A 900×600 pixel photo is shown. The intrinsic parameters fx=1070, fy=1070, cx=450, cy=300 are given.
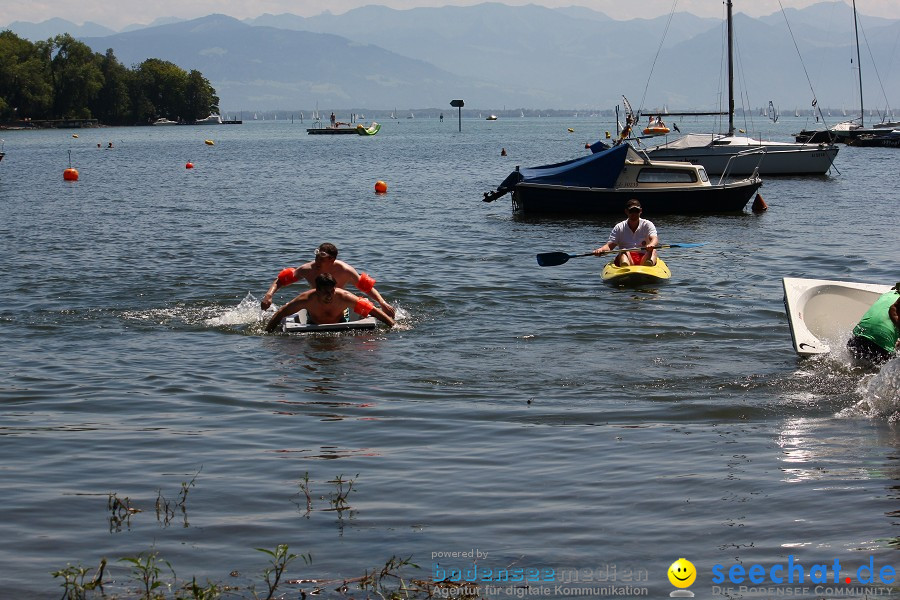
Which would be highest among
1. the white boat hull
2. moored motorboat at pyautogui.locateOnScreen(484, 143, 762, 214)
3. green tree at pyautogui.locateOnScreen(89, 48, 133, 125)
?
green tree at pyautogui.locateOnScreen(89, 48, 133, 125)

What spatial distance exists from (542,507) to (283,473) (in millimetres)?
2059

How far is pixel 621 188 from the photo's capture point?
91.9 feet

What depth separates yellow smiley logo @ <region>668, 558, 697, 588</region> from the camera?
5.82 meters

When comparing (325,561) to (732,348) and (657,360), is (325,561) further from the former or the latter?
(732,348)

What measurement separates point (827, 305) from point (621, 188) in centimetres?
1609

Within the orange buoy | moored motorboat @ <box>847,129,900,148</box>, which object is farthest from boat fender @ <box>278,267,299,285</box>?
moored motorboat @ <box>847,129,900,148</box>

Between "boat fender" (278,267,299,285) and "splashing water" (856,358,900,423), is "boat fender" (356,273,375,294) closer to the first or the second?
"boat fender" (278,267,299,285)

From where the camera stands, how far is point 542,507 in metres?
7.16

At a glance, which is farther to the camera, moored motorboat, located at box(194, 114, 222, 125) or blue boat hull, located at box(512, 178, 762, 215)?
moored motorboat, located at box(194, 114, 222, 125)

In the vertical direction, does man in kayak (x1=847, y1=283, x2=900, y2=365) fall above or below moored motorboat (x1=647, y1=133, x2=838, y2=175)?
below

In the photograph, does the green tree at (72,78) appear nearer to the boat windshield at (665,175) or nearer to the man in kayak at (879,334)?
the boat windshield at (665,175)

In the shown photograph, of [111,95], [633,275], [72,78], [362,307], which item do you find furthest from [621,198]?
[111,95]

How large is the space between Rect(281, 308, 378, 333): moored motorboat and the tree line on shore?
454 ft

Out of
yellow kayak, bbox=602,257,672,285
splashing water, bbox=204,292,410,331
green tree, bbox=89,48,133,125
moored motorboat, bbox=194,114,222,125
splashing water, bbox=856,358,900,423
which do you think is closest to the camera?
splashing water, bbox=856,358,900,423
